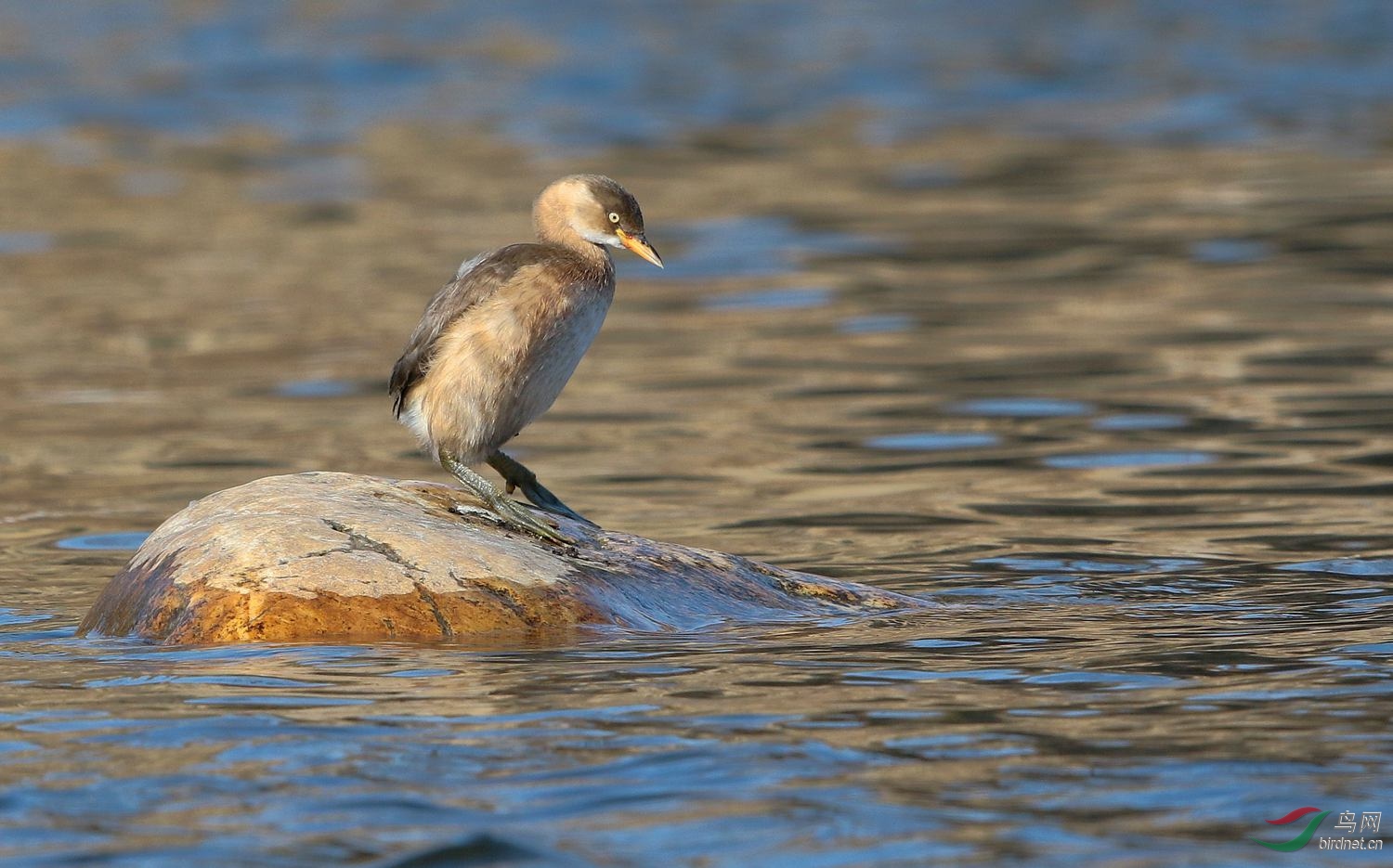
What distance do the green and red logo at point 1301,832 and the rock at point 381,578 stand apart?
7.42ft

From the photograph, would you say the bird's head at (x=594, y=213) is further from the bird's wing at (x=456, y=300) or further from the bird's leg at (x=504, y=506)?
the bird's leg at (x=504, y=506)

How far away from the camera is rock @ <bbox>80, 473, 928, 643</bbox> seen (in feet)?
19.4

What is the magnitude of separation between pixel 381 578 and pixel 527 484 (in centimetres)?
96

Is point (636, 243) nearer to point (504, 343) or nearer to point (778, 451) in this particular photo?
point (504, 343)

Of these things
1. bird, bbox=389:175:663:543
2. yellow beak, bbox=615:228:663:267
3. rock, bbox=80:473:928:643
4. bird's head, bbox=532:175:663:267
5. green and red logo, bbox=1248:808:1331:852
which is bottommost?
green and red logo, bbox=1248:808:1331:852

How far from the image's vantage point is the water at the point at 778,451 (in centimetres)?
445

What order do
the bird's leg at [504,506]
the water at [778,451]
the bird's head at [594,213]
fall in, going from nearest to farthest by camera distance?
the water at [778,451] < the bird's leg at [504,506] < the bird's head at [594,213]

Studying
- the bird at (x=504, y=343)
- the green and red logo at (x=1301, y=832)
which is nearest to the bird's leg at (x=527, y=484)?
the bird at (x=504, y=343)

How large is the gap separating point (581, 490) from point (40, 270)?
7.71 metres

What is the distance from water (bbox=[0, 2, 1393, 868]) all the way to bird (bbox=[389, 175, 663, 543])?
0.77 m

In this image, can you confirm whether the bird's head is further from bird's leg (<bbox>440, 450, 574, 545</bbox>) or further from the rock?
the rock

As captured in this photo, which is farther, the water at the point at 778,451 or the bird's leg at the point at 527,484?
the bird's leg at the point at 527,484

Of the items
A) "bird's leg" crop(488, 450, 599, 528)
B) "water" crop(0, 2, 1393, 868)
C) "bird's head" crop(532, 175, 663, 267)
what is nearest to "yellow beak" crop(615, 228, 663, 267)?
"bird's head" crop(532, 175, 663, 267)

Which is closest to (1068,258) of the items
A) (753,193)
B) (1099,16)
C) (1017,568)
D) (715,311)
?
(715,311)
